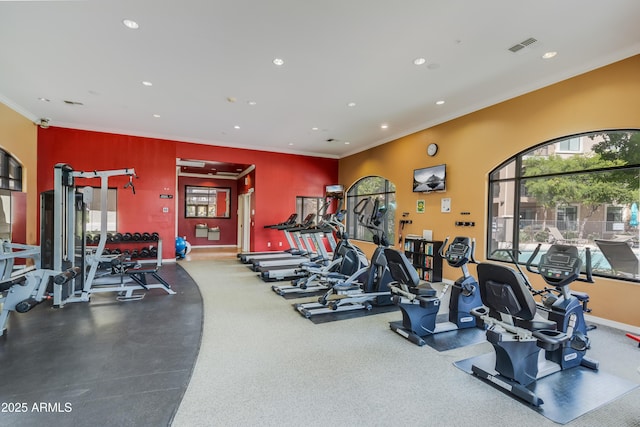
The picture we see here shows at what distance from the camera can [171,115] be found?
6.96 meters

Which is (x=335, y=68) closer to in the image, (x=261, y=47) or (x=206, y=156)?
(x=261, y=47)

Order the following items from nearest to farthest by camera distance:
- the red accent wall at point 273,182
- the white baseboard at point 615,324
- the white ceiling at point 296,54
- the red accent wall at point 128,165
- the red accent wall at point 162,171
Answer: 1. the white ceiling at point 296,54
2. the white baseboard at point 615,324
3. the red accent wall at point 128,165
4. the red accent wall at point 162,171
5. the red accent wall at point 273,182

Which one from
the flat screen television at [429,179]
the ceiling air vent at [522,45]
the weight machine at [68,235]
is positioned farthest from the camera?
the flat screen television at [429,179]

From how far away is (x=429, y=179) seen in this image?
278 inches

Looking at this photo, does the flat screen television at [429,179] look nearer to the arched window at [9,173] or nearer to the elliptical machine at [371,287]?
the elliptical machine at [371,287]

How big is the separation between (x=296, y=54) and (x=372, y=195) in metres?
5.83

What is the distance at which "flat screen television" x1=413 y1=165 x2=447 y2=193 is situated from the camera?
22.1 feet

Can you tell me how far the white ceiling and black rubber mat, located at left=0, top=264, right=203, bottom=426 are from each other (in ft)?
12.4

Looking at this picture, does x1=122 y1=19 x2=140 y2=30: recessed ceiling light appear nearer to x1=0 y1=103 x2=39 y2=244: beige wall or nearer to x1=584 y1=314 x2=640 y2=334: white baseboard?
x1=0 y1=103 x2=39 y2=244: beige wall

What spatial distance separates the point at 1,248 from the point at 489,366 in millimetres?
6454

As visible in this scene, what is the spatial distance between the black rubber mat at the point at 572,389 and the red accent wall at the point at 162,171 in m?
8.07

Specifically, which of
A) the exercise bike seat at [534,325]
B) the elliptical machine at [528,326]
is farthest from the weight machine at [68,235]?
the exercise bike seat at [534,325]

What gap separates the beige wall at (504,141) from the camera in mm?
4086

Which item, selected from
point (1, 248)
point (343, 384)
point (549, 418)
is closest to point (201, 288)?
point (1, 248)
